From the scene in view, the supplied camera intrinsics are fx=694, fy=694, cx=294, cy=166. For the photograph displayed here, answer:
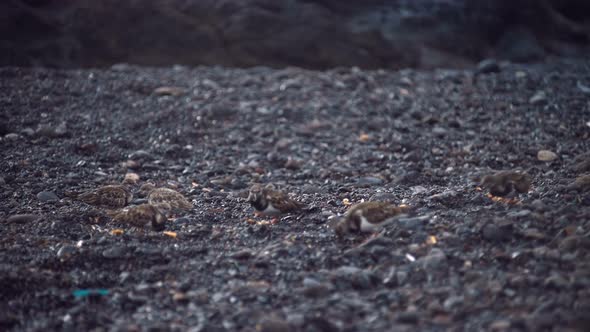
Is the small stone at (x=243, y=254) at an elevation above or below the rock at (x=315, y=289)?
below

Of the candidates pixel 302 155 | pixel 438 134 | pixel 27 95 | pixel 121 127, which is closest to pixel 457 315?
pixel 302 155

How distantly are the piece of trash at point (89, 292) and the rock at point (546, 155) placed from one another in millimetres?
3602

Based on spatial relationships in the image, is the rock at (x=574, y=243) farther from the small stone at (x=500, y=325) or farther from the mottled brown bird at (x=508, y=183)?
the mottled brown bird at (x=508, y=183)

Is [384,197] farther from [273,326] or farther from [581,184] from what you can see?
[273,326]

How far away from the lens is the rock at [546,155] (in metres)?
5.43

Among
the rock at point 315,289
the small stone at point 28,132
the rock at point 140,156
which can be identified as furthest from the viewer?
the small stone at point 28,132

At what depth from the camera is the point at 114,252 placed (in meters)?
3.74

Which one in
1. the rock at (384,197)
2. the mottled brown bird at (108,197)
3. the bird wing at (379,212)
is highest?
the bird wing at (379,212)

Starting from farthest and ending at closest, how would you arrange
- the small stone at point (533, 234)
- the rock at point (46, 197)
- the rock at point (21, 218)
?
1. the rock at point (46, 197)
2. the rock at point (21, 218)
3. the small stone at point (533, 234)

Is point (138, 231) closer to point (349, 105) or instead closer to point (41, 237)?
point (41, 237)

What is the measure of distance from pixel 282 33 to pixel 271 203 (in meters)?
5.14

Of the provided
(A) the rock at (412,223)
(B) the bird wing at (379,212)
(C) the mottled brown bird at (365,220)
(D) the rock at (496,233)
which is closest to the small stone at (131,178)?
(C) the mottled brown bird at (365,220)

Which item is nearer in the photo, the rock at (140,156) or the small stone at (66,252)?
the small stone at (66,252)

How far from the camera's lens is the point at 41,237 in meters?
4.01
